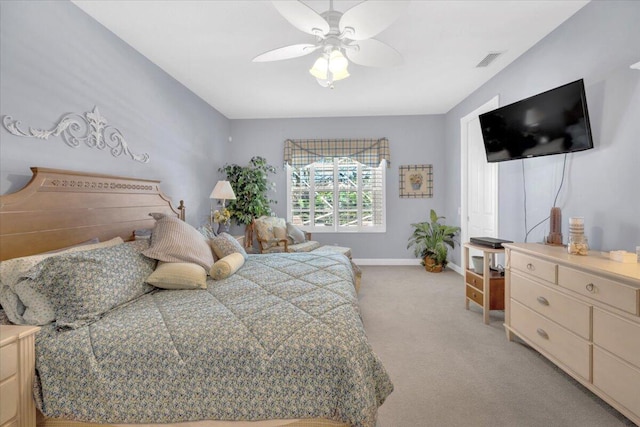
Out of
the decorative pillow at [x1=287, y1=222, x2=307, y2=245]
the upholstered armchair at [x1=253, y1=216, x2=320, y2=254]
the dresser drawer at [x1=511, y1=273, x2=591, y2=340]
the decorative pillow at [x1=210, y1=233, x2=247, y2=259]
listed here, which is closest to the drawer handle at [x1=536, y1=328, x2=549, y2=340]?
the dresser drawer at [x1=511, y1=273, x2=591, y2=340]

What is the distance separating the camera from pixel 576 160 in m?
2.52

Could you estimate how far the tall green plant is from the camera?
4.93 metres

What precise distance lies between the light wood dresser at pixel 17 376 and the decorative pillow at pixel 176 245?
0.82m

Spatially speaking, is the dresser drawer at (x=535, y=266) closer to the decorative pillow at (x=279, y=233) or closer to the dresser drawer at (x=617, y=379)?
the dresser drawer at (x=617, y=379)

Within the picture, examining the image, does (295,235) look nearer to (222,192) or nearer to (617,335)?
(222,192)

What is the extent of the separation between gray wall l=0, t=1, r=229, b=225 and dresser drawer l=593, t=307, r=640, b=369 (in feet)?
11.6

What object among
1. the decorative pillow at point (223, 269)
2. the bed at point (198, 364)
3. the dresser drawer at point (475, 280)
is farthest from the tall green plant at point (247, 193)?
the bed at point (198, 364)

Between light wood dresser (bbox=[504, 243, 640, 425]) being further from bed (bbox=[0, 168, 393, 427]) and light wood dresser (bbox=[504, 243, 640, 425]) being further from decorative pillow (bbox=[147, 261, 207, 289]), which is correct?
decorative pillow (bbox=[147, 261, 207, 289])

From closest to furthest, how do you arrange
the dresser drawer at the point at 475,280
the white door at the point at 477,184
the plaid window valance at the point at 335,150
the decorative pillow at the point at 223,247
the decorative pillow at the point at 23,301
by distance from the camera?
the decorative pillow at the point at 23,301 < the decorative pillow at the point at 223,247 < the dresser drawer at the point at 475,280 < the white door at the point at 477,184 < the plaid window valance at the point at 335,150

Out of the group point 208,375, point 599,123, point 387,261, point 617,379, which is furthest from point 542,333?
point 387,261

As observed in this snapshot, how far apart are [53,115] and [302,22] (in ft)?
6.05

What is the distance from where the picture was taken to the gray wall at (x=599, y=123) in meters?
2.05

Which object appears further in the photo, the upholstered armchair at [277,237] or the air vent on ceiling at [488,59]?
the upholstered armchair at [277,237]

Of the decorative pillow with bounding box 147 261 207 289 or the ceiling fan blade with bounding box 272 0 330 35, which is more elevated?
the ceiling fan blade with bounding box 272 0 330 35
